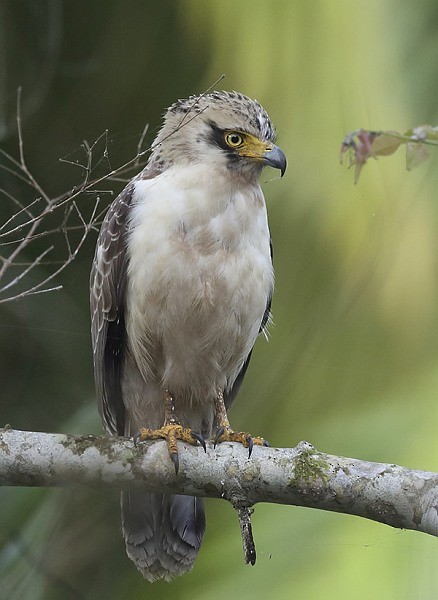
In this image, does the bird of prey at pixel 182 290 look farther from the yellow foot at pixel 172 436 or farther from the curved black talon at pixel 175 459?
the curved black talon at pixel 175 459

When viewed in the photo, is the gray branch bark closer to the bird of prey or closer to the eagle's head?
the bird of prey

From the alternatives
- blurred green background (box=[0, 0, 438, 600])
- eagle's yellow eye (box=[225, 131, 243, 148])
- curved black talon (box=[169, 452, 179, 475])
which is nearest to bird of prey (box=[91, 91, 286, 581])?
eagle's yellow eye (box=[225, 131, 243, 148])

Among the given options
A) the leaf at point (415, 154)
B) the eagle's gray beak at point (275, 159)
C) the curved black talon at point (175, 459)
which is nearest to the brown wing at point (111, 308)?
the eagle's gray beak at point (275, 159)

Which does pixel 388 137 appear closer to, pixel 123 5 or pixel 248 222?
pixel 248 222

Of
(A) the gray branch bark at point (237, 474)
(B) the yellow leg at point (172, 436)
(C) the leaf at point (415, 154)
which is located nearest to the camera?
(C) the leaf at point (415, 154)

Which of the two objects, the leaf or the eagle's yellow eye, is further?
the eagle's yellow eye

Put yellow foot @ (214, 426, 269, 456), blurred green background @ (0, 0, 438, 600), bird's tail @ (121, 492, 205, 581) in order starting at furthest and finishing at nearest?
blurred green background @ (0, 0, 438, 600), bird's tail @ (121, 492, 205, 581), yellow foot @ (214, 426, 269, 456)

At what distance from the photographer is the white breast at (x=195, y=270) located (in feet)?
12.0

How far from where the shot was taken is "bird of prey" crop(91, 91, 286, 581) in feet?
12.0

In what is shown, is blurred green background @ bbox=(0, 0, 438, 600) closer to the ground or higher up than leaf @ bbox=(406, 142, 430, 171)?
closer to the ground

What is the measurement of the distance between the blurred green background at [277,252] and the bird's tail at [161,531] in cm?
58

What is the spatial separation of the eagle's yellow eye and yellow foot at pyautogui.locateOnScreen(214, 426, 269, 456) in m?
1.13

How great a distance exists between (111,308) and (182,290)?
0.38 metres

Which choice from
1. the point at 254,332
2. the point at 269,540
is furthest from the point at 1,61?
the point at 269,540
